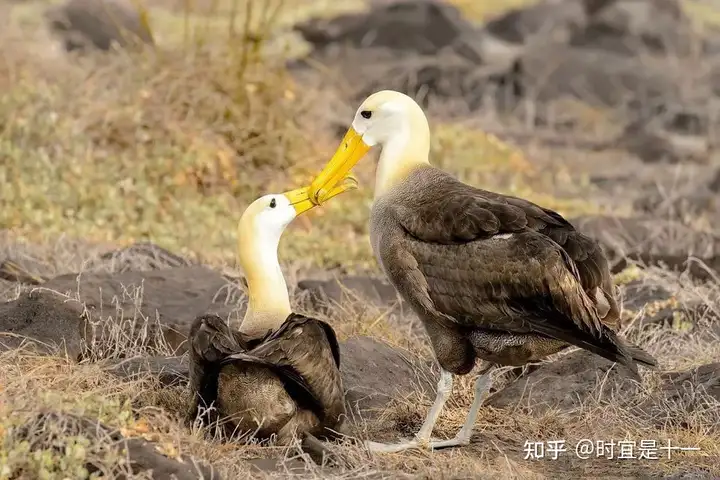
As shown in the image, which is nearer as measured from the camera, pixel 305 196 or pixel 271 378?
pixel 271 378

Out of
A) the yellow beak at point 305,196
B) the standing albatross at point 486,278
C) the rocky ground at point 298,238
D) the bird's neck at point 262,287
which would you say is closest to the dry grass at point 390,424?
the rocky ground at point 298,238

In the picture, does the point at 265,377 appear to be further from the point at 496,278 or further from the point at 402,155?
the point at 402,155

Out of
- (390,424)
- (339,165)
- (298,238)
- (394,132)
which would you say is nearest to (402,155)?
(394,132)

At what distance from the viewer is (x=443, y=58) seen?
762 inches

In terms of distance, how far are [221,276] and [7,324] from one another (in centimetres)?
141

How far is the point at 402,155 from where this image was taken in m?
5.28

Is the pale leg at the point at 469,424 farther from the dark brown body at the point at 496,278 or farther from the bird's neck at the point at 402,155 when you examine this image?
the bird's neck at the point at 402,155

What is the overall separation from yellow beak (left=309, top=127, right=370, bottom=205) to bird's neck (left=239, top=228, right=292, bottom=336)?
345 millimetres

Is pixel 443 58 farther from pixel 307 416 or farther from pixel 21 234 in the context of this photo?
pixel 307 416

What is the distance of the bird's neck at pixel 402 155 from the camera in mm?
5258

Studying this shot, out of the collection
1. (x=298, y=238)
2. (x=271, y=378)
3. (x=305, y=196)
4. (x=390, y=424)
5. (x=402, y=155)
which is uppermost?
(x=402, y=155)

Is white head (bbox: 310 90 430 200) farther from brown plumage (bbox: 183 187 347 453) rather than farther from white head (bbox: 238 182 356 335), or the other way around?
brown plumage (bbox: 183 187 347 453)

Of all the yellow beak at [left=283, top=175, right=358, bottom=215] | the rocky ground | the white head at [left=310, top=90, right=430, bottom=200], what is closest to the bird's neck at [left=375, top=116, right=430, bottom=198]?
the white head at [left=310, top=90, right=430, bottom=200]

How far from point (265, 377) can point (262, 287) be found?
1.98 ft
